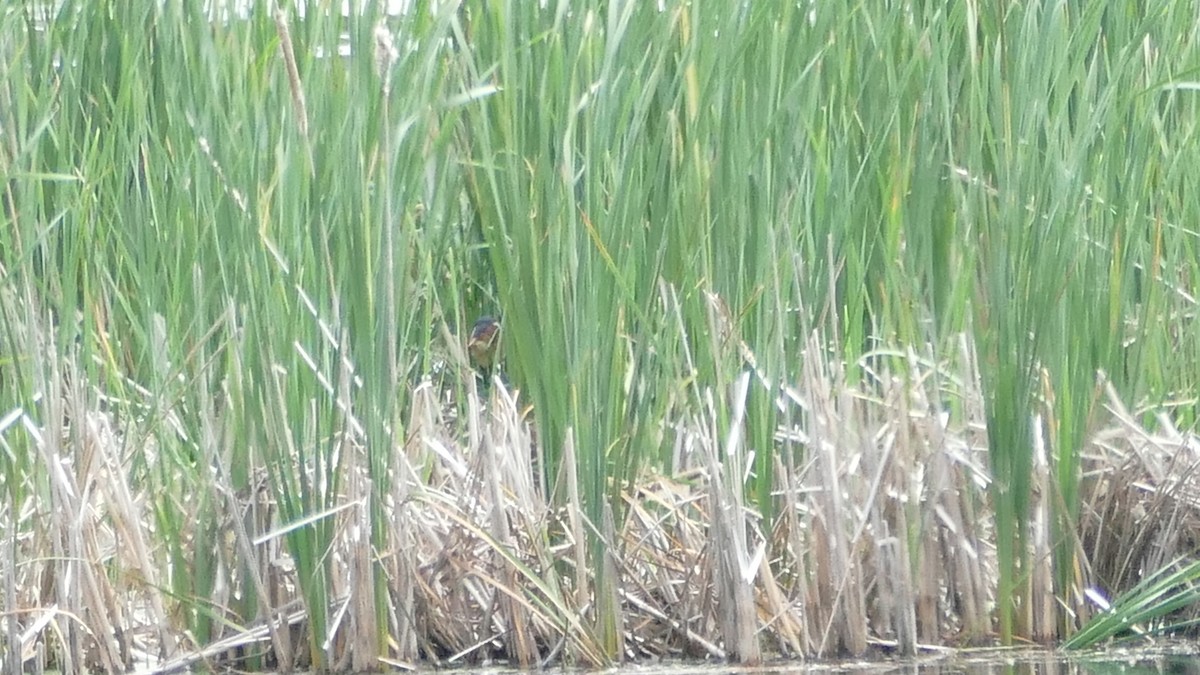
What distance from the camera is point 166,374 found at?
2969 millimetres

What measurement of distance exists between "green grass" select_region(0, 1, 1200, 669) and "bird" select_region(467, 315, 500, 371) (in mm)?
453

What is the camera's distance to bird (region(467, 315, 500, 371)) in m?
3.71

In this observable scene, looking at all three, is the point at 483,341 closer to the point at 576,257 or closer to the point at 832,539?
the point at 576,257

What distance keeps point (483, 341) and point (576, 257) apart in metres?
0.91

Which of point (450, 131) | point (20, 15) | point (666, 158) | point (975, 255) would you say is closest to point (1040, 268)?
point (975, 255)

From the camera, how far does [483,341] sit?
Result: 12.3ft

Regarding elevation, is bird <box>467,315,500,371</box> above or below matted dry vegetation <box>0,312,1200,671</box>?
above

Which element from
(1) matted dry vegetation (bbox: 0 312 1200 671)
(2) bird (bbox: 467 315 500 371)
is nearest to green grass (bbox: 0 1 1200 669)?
(1) matted dry vegetation (bbox: 0 312 1200 671)

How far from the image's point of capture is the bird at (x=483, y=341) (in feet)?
12.2

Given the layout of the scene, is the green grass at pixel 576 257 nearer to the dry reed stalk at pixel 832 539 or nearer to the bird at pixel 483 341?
the dry reed stalk at pixel 832 539

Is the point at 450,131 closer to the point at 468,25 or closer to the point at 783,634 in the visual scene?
the point at 468,25

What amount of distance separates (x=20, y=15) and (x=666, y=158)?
3.93 ft

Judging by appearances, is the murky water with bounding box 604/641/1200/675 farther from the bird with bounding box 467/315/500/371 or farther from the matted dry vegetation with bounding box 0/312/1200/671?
the bird with bounding box 467/315/500/371

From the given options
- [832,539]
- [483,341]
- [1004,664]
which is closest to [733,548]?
[832,539]
